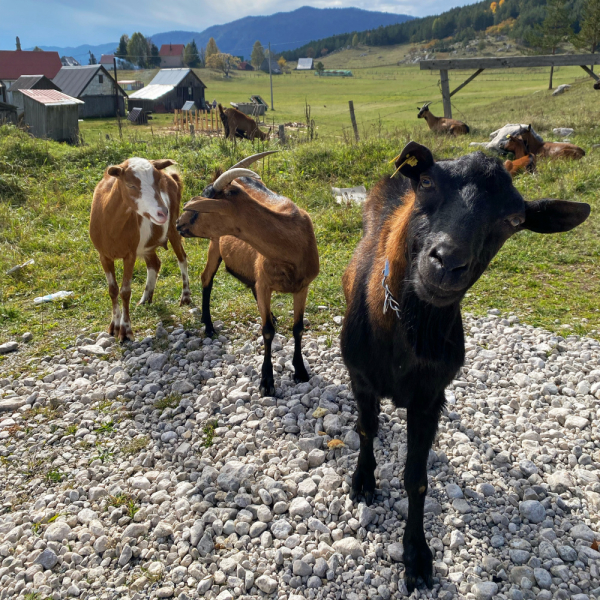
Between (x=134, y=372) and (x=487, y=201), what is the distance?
401 centimetres

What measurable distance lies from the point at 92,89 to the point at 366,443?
139ft

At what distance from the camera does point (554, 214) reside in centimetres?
243

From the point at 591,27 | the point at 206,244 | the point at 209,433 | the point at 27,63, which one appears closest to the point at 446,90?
the point at 206,244

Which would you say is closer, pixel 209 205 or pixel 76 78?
pixel 209 205

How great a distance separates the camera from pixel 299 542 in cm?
308

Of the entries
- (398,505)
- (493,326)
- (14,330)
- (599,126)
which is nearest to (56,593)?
(398,505)

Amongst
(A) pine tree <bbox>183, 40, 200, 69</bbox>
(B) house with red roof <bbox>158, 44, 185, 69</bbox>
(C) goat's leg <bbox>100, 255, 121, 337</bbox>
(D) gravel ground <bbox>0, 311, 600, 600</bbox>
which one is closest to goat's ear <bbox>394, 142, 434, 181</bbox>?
(D) gravel ground <bbox>0, 311, 600, 600</bbox>

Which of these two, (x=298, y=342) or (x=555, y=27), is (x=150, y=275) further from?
(x=555, y=27)

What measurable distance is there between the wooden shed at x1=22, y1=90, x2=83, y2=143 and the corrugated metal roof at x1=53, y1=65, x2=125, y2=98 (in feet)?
60.6

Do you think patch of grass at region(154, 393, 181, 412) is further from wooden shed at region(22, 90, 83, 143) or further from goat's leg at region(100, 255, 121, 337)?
wooden shed at region(22, 90, 83, 143)

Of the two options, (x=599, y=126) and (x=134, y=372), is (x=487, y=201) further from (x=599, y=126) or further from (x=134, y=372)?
(x=599, y=126)

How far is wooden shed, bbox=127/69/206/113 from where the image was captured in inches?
1702

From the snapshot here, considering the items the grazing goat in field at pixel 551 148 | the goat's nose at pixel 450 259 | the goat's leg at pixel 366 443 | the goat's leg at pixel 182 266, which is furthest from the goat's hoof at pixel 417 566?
the grazing goat in field at pixel 551 148

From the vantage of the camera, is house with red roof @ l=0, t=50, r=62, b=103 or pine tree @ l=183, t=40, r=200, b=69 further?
pine tree @ l=183, t=40, r=200, b=69
